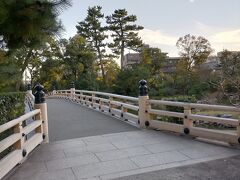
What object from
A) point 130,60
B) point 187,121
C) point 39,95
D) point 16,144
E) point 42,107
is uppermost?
point 130,60

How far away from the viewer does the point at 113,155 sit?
5.20 meters

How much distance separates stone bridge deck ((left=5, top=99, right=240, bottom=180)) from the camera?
4.37 metres

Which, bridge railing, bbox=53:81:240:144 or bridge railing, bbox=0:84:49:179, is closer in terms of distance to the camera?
bridge railing, bbox=0:84:49:179

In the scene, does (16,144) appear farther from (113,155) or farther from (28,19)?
(28,19)

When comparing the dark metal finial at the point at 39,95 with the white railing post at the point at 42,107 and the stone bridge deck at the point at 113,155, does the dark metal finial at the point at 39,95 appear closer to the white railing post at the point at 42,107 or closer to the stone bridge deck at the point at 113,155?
the white railing post at the point at 42,107

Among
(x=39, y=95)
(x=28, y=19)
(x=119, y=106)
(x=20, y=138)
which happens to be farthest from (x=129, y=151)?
(x=119, y=106)

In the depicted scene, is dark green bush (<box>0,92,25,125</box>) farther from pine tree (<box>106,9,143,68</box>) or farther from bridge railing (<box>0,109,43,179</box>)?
pine tree (<box>106,9,143,68</box>)

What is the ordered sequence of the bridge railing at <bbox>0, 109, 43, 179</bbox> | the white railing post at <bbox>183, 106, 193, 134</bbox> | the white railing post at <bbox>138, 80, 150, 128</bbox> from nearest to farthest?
the bridge railing at <bbox>0, 109, 43, 179</bbox> < the white railing post at <bbox>183, 106, 193, 134</bbox> < the white railing post at <bbox>138, 80, 150, 128</bbox>

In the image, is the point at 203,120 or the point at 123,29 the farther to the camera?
the point at 123,29

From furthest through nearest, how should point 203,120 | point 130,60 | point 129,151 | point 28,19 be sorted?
point 130,60, point 203,120, point 129,151, point 28,19

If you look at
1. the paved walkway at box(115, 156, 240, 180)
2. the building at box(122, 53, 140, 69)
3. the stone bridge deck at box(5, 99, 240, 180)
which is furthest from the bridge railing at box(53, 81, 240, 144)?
the building at box(122, 53, 140, 69)

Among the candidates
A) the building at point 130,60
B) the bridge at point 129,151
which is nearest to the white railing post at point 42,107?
the bridge at point 129,151

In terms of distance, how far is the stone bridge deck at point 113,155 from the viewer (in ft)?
14.3

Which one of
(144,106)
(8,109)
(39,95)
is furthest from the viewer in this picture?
(144,106)
